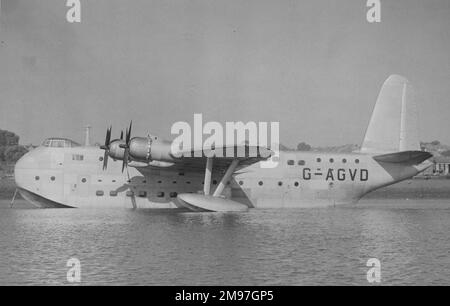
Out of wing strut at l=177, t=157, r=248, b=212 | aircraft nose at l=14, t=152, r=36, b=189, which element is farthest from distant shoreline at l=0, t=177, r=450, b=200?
wing strut at l=177, t=157, r=248, b=212

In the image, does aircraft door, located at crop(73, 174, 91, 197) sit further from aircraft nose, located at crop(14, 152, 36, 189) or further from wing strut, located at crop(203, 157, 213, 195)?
wing strut, located at crop(203, 157, 213, 195)

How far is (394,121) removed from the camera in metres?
26.7

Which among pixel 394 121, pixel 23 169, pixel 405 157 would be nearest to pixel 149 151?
pixel 23 169

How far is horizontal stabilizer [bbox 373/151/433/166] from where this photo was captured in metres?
24.4

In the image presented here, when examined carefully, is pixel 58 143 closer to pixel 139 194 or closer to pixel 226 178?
pixel 139 194

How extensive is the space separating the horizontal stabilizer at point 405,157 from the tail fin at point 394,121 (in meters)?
0.97

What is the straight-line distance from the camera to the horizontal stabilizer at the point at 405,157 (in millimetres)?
24438

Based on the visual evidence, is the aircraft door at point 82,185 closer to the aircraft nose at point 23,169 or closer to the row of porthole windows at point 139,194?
the row of porthole windows at point 139,194

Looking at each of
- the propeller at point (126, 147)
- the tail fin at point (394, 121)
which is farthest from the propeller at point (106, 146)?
the tail fin at point (394, 121)

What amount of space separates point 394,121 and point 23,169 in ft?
62.7

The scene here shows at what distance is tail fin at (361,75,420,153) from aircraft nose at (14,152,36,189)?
17.0 metres

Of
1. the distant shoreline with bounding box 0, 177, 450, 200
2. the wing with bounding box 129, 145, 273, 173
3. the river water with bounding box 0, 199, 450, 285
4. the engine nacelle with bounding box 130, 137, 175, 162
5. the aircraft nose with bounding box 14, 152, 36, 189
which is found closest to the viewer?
the river water with bounding box 0, 199, 450, 285
